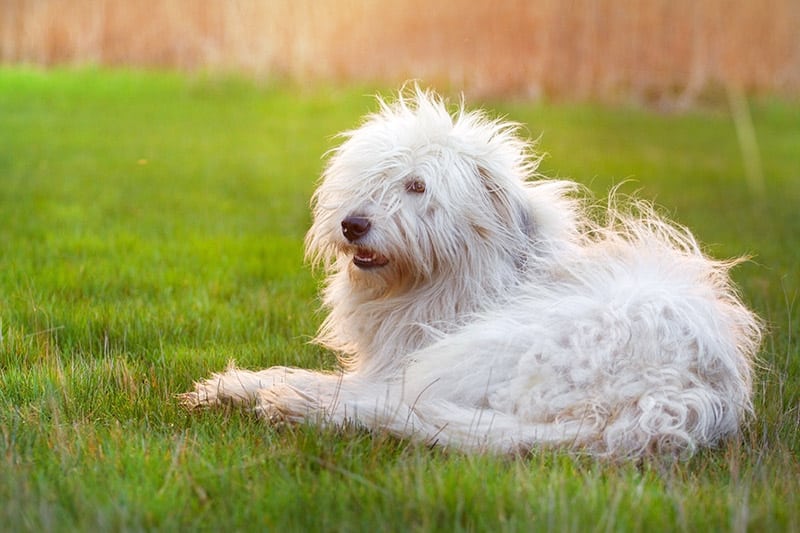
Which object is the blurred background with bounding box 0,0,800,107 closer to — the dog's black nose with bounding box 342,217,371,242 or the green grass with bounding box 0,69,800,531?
the green grass with bounding box 0,69,800,531

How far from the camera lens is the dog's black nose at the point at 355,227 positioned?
424 centimetres

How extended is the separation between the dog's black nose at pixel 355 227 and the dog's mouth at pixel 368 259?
2.6 inches

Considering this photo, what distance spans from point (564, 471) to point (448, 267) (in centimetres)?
139

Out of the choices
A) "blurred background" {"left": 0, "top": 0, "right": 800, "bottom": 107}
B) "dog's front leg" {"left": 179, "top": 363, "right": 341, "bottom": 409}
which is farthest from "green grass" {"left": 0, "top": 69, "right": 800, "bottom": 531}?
"blurred background" {"left": 0, "top": 0, "right": 800, "bottom": 107}

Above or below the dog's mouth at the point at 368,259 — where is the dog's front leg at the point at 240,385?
below

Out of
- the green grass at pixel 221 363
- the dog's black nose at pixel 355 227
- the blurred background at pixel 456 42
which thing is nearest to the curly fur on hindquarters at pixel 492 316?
the dog's black nose at pixel 355 227

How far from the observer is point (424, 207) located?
438 centimetres

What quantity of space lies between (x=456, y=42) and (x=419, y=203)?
46.1 feet

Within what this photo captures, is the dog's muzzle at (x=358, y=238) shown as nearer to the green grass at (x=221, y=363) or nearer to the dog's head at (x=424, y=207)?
the dog's head at (x=424, y=207)

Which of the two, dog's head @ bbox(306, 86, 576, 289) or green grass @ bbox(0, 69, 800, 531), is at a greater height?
dog's head @ bbox(306, 86, 576, 289)

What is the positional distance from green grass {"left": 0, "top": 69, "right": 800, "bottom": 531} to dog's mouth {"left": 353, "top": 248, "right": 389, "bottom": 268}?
795 millimetres

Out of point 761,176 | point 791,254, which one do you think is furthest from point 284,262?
point 761,176

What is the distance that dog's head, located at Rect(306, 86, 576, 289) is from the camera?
14.2 feet

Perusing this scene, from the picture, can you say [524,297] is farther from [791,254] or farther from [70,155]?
[70,155]
